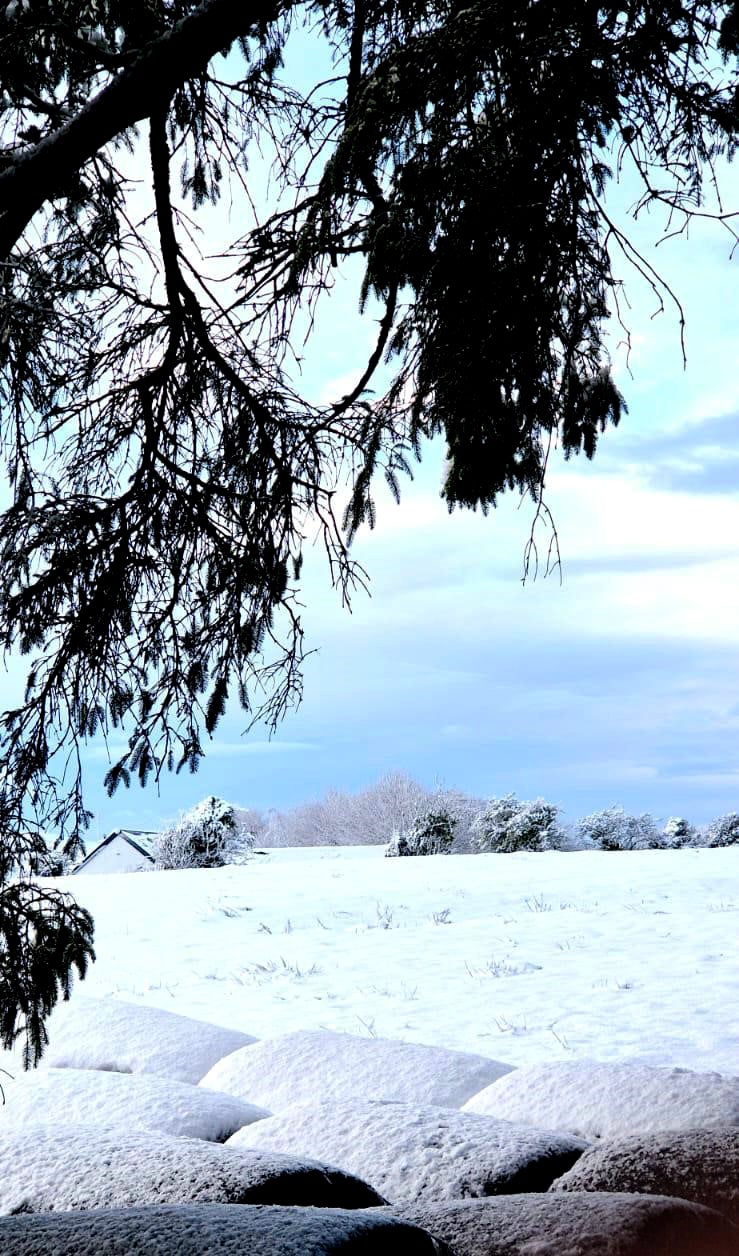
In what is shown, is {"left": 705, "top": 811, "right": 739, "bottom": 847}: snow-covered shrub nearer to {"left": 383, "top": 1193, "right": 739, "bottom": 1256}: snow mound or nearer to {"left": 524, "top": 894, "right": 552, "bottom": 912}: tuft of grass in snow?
{"left": 524, "top": 894, "right": 552, "bottom": 912}: tuft of grass in snow

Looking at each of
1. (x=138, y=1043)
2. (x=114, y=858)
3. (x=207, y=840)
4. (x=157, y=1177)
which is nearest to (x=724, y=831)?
(x=207, y=840)

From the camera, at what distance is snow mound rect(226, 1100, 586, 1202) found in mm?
3219

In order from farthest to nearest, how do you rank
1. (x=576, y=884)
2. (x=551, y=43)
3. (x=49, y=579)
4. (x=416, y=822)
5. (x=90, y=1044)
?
(x=416, y=822) < (x=576, y=884) < (x=90, y=1044) < (x=49, y=579) < (x=551, y=43)

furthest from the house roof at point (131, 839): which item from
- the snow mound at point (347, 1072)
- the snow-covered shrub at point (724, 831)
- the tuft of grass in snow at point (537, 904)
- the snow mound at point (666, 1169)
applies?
the snow mound at point (666, 1169)

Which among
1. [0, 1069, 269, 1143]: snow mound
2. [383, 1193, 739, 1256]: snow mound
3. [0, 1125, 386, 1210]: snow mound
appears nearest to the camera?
[383, 1193, 739, 1256]: snow mound

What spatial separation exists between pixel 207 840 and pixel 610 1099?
49.6ft

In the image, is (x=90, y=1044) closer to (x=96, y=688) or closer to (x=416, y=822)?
(x=96, y=688)

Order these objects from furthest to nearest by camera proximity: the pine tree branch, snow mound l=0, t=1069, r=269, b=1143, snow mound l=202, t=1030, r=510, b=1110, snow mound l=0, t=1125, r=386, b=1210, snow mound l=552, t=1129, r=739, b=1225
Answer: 1. snow mound l=202, t=1030, r=510, b=1110
2. snow mound l=0, t=1069, r=269, b=1143
3. the pine tree branch
4. snow mound l=552, t=1129, r=739, b=1225
5. snow mound l=0, t=1125, r=386, b=1210

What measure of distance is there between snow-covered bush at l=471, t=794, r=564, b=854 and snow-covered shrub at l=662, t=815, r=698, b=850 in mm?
2519

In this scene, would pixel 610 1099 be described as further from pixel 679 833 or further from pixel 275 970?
pixel 679 833

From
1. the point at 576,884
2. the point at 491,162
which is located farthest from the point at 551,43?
the point at 576,884

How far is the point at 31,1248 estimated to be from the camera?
2225 mm

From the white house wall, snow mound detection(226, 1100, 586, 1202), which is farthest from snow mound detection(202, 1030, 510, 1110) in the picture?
the white house wall

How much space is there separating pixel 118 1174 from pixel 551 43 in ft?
12.7
